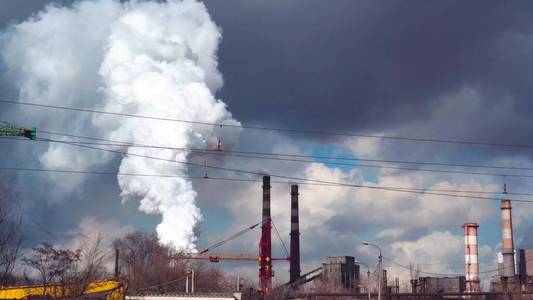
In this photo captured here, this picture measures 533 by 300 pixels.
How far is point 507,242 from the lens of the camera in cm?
9662

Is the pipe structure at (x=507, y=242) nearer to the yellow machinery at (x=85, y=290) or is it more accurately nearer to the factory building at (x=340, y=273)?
the factory building at (x=340, y=273)

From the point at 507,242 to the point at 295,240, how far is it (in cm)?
2925

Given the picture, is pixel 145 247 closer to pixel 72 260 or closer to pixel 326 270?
pixel 326 270

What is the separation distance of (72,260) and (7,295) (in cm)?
896

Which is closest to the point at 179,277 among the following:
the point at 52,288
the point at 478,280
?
the point at 478,280

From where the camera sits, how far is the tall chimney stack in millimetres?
95438

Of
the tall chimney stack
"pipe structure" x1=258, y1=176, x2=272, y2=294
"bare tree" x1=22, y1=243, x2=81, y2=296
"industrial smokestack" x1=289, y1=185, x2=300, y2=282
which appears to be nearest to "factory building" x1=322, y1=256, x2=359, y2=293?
"industrial smokestack" x1=289, y1=185, x2=300, y2=282

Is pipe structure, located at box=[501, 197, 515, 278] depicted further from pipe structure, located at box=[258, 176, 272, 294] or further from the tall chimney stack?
pipe structure, located at box=[258, 176, 272, 294]

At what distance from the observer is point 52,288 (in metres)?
49.8

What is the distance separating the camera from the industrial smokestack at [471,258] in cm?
9856

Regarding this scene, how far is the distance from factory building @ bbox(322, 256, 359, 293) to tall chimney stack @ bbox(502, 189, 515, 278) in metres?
23.4

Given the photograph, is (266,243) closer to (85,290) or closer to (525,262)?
(525,262)

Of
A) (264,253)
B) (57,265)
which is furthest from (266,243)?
(57,265)

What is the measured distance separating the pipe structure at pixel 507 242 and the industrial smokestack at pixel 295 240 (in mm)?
28493
